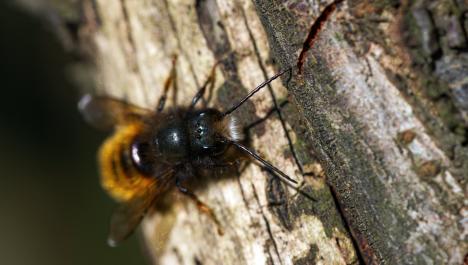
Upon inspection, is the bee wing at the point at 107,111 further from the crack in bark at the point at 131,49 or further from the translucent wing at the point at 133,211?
the translucent wing at the point at 133,211

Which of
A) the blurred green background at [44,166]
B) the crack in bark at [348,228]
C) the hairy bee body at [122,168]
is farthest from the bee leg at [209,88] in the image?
the blurred green background at [44,166]

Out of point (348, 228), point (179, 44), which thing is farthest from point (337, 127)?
point (179, 44)

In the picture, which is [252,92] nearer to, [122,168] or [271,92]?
[271,92]

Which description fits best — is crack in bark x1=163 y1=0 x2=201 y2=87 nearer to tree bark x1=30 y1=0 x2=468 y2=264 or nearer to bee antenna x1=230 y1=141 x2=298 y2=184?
Result: tree bark x1=30 y1=0 x2=468 y2=264

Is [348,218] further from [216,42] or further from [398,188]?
[216,42]

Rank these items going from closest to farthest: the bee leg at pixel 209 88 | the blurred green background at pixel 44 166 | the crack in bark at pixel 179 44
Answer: the bee leg at pixel 209 88
the crack in bark at pixel 179 44
the blurred green background at pixel 44 166
